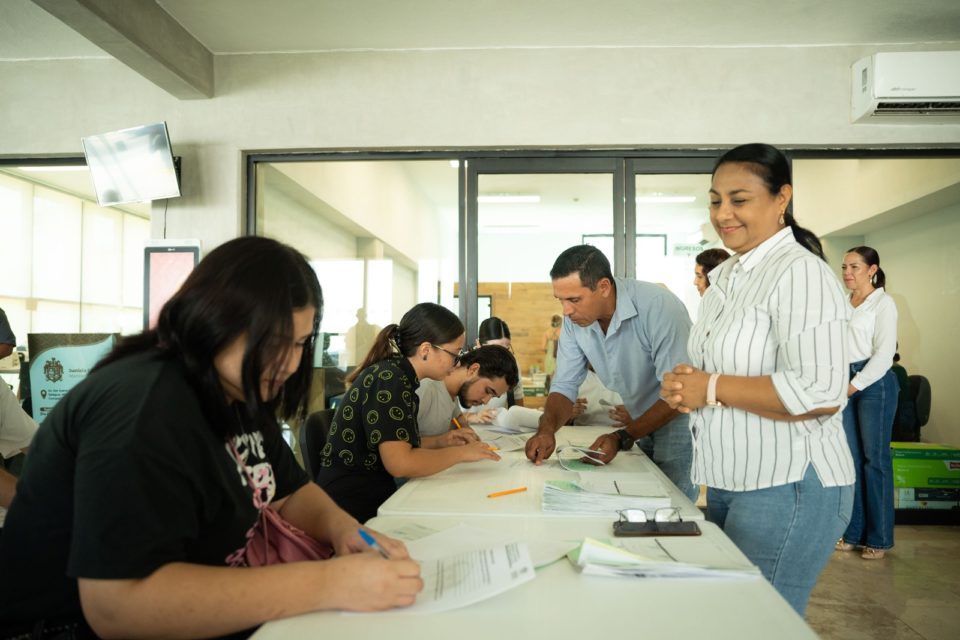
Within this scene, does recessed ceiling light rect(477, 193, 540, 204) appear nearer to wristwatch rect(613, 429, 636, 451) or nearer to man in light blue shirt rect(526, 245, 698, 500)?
man in light blue shirt rect(526, 245, 698, 500)

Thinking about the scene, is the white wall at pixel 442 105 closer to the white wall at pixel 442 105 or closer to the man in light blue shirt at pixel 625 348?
the white wall at pixel 442 105

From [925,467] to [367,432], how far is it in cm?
381

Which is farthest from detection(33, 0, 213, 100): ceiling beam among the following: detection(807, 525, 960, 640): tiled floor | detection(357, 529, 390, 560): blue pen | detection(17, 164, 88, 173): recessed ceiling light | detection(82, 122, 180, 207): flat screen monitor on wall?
detection(807, 525, 960, 640): tiled floor

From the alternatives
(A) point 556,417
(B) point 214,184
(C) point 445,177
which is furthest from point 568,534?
(B) point 214,184

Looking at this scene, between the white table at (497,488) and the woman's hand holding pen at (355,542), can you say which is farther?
the white table at (497,488)

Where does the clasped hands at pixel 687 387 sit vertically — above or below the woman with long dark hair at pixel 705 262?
below

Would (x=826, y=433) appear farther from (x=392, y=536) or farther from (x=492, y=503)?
(x=392, y=536)

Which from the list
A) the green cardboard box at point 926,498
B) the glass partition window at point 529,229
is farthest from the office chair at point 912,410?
the glass partition window at point 529,229

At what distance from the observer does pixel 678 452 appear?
95.6 inches

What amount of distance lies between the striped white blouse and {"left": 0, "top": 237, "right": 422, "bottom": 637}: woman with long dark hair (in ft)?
2.54

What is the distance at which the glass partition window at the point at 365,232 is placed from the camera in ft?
13.4

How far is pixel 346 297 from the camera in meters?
4.25

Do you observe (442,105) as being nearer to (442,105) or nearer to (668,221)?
(442,105)

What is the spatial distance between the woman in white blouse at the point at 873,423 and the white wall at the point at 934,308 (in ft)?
3.64
